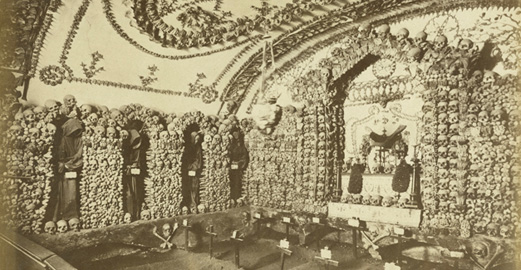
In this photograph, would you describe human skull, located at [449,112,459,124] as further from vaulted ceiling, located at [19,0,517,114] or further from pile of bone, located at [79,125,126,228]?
pile of bone, located at [79,125,126,228]

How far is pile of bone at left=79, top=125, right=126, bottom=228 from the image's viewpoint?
19.9 ft

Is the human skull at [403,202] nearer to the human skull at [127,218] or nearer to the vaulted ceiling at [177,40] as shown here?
the vaulted ceiling at [177,40]

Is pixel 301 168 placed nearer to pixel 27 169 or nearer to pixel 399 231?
pixel 399 231

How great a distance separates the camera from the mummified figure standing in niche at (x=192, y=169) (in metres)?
7.64

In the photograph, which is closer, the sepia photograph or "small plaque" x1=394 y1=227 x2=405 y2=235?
the sepia photograph

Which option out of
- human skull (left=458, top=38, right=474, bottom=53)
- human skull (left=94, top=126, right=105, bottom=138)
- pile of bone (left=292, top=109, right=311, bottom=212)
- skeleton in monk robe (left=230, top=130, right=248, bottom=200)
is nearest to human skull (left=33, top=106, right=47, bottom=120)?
human skull (left=94, top=126, right=105, bottom=138)

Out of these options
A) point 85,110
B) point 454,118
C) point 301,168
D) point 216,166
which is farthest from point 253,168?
point 454,118

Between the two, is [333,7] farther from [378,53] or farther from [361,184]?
[361,184]

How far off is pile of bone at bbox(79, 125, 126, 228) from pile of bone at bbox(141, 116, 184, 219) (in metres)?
0.67

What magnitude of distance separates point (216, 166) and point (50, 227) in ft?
11.2

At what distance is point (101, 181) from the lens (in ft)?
20.5

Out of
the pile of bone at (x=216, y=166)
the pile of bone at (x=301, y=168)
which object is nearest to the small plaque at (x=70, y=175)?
the pile of bone at (x=216, y=166)

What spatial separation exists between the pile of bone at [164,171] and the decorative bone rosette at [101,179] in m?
0.67

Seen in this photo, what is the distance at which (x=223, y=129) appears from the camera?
814 centimetres
